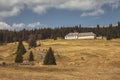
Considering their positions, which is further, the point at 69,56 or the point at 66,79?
the point at 69,56

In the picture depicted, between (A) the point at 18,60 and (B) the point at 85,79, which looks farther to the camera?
(A) the point at 18,60

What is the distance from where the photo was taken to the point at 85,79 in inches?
1372

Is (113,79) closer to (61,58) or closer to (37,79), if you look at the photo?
(37,79)

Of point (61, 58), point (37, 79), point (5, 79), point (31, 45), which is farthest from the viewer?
point (31, 45)

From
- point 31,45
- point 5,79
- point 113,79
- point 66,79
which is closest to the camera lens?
point 5,79

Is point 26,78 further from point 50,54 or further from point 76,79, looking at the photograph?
point 50,54

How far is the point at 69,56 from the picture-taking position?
389 ft

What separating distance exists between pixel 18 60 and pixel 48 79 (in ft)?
180

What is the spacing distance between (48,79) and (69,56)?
86.2m

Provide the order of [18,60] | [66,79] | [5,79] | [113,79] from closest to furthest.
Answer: [5,79]
[66,79]
[113,79]
[18,60]

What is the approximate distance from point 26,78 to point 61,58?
81.7m

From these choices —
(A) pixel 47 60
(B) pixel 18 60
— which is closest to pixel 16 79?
(A) pixel 47 60

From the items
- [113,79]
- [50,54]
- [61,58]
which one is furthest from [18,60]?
[113,79]

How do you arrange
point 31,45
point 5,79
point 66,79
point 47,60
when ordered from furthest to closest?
point 31,45, point 47,60, point 66,79, point 5,79
